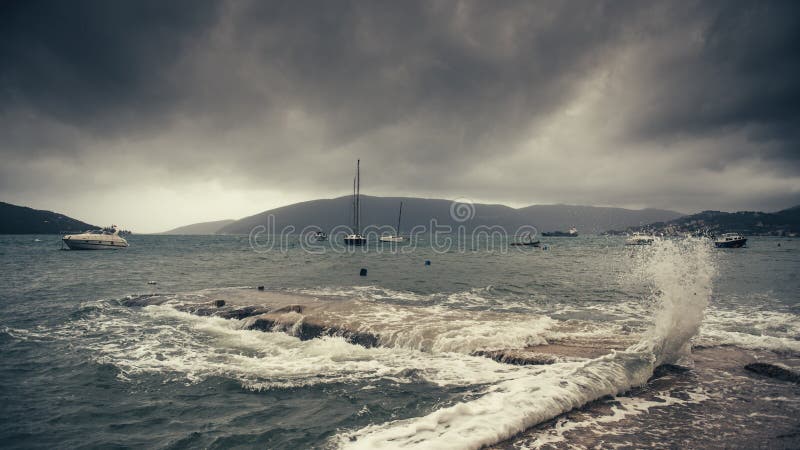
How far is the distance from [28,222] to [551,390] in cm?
25595

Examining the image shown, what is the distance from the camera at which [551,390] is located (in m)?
7.54

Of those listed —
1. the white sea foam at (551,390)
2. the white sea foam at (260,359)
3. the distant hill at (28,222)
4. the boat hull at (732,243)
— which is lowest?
the white sea foam at (260,359)

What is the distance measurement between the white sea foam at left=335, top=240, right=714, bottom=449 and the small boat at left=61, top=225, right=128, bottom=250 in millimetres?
83629

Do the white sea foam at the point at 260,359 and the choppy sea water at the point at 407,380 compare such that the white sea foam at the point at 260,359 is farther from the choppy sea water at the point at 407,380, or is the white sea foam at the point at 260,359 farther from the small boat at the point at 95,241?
the small boat at the point at 95,241

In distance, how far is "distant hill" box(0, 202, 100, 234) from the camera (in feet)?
551

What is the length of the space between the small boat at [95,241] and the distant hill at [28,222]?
479 ft

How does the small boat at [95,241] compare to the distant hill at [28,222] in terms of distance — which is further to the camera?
the distant hill at [28,222]

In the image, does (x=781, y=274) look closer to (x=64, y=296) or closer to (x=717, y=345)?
(x=717, y=345)

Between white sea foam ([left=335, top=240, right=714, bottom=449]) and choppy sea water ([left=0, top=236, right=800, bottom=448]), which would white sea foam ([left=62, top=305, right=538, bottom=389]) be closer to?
choppy sea water ([left=0, top=236, right=800, bottom=448])

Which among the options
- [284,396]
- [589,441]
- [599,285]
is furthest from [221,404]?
[599,285]

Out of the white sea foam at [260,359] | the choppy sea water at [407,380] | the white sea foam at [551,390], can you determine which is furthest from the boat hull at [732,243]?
the white sea foam at [260,359]

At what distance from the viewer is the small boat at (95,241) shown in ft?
213

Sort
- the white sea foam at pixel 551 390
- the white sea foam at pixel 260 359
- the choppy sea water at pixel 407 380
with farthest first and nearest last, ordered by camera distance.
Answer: the white sea foam at pixel 260 359, the choppy sea water at pixel 407 380, the white sea foam at pixel 551 390

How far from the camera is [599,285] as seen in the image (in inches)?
1112
